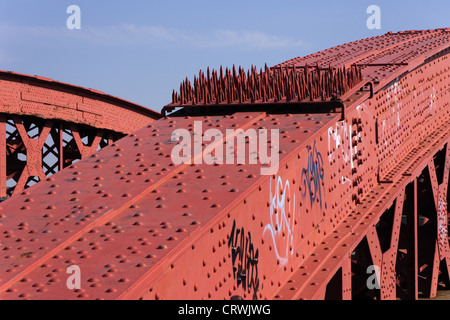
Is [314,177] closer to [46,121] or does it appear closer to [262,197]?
[262,197]

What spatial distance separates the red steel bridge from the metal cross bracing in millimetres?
5826

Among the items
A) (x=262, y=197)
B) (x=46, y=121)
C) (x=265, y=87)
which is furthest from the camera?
(x=46, y=121)

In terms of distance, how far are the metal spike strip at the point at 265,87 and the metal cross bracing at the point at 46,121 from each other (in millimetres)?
6889

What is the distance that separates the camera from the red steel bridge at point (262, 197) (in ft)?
18.5

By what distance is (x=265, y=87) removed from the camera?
28.9ft

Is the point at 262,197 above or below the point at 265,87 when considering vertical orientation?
below

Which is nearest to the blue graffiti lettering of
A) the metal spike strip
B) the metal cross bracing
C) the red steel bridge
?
the red steel bridge

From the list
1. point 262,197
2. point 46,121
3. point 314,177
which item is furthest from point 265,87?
point 46,121

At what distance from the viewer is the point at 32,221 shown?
6.41m

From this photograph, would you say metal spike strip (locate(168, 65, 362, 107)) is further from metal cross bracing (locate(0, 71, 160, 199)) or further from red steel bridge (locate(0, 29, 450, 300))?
metal cross bracing (locate(0, 71, 160, 199))

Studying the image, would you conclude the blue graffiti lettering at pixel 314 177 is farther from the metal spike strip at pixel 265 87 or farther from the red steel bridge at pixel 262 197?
the metal spike strip at pixel 265 87

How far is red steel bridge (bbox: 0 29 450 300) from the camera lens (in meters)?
5.64

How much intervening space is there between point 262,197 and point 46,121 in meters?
10.7
